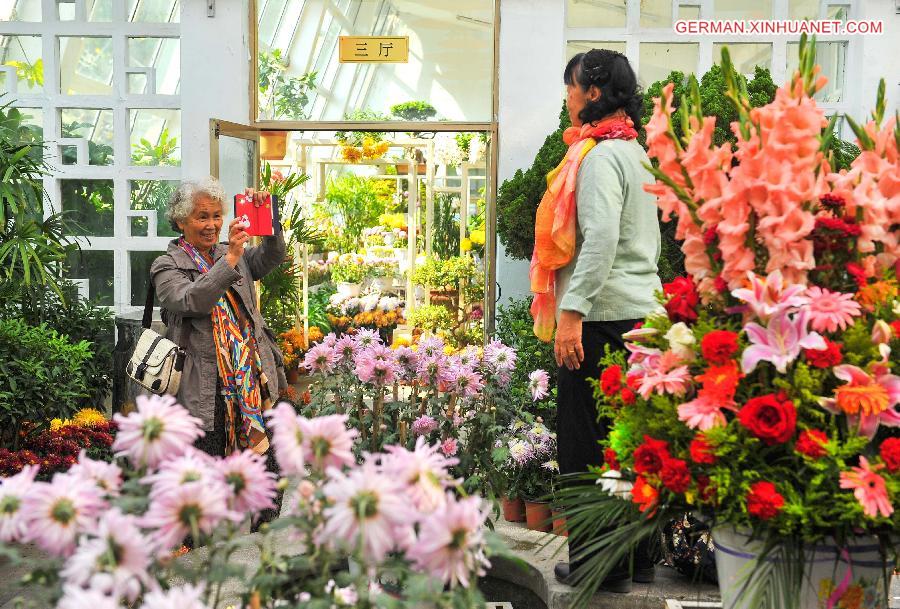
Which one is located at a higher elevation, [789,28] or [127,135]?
[789,28]

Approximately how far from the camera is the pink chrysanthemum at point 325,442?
3.76 feet

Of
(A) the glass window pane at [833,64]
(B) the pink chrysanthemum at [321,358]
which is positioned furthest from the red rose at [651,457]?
(A) the glass window pane at [833,64]

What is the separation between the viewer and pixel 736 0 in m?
5.54

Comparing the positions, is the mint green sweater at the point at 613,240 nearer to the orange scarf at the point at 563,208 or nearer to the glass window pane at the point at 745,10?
the orange scarf at the point at 563,208

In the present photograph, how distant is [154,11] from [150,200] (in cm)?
105

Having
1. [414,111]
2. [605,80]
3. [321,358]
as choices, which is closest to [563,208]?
[605,80]

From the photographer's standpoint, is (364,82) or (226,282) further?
(364,82)

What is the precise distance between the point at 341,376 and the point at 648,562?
1.14 metres

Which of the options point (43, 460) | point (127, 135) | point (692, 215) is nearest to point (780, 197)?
point (692, 215)

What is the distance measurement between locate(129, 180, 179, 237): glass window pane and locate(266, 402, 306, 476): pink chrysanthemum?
4.85 metres

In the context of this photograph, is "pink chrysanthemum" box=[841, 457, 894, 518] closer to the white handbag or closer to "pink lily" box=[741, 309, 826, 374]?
"pink lily" box=[741, 309, 826, 374]

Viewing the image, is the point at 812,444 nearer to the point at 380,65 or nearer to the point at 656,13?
the point at 656,13

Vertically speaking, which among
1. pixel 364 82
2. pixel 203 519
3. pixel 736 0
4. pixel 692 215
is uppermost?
pixel 736 0

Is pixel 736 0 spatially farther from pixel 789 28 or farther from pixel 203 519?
pixel 203 519
